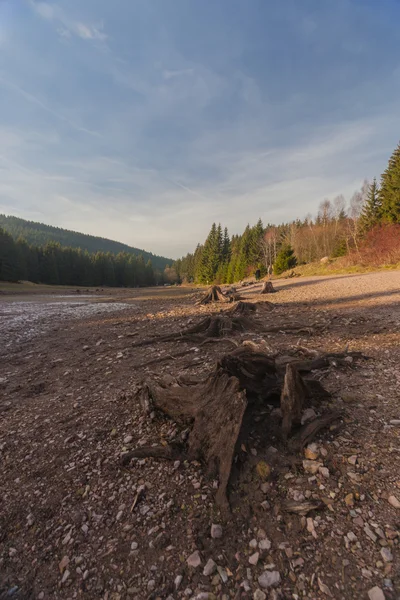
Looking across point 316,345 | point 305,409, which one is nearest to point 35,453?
point 305,409

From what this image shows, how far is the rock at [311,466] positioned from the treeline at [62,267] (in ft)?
248

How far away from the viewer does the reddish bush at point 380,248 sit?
105ft

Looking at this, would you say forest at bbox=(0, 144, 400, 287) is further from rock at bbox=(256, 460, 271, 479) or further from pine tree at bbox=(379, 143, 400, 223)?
rock at bbox=(256, 460, 271, 479)

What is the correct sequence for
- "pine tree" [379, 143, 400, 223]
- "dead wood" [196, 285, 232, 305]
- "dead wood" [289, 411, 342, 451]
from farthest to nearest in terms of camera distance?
"pine tree" [379, 143, 400, 223]
"dead wood" [196, 285, 232, 305]
"dead wood" [289, 411, 342, 451]

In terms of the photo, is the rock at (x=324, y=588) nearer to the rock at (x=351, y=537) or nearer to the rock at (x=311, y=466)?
the rock at (x=351, y=537)

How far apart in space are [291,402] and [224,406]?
85 cm

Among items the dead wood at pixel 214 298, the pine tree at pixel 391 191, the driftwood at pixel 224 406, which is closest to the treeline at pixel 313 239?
the pine tree at pixel 391 191

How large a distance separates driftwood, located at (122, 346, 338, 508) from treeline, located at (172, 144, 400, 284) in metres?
42.8

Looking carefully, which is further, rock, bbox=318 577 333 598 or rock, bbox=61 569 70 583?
rock, bbox=61 569 70 583

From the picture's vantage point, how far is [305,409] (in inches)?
137

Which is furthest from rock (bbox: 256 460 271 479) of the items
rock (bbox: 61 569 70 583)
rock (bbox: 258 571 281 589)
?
rock (bbox: 61 569 70 583)

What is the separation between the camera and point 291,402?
326 centimetres

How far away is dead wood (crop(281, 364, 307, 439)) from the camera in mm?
3187

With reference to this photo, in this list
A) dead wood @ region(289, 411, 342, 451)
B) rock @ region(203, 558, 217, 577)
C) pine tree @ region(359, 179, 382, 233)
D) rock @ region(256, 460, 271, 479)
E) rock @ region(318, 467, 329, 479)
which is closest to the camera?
rock @ region(203, 558, 217, 577)
